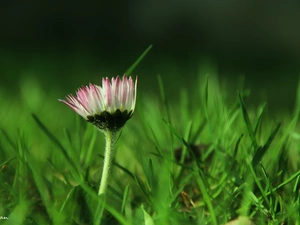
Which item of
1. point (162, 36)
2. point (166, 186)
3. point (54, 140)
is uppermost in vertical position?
point (162, 36)

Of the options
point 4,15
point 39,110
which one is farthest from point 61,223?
point 4,15

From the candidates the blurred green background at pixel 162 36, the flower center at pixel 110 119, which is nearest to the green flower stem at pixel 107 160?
the flower center at pixel 110 119

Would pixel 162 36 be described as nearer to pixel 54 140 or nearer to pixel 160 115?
pixel 160 115

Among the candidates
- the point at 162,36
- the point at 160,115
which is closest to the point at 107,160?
the point at 160,115

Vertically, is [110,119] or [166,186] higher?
[110,119]

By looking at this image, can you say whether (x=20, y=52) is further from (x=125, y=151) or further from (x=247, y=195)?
(x=247, y=195)

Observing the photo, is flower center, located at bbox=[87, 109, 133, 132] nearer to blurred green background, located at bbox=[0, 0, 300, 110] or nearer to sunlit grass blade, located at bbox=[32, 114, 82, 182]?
sunlit grass blade, located at bbox=[32, 114, 82, 182]

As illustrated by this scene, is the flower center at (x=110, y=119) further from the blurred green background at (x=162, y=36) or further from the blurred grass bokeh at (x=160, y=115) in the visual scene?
the blurred green background at (x=162, y=36)
